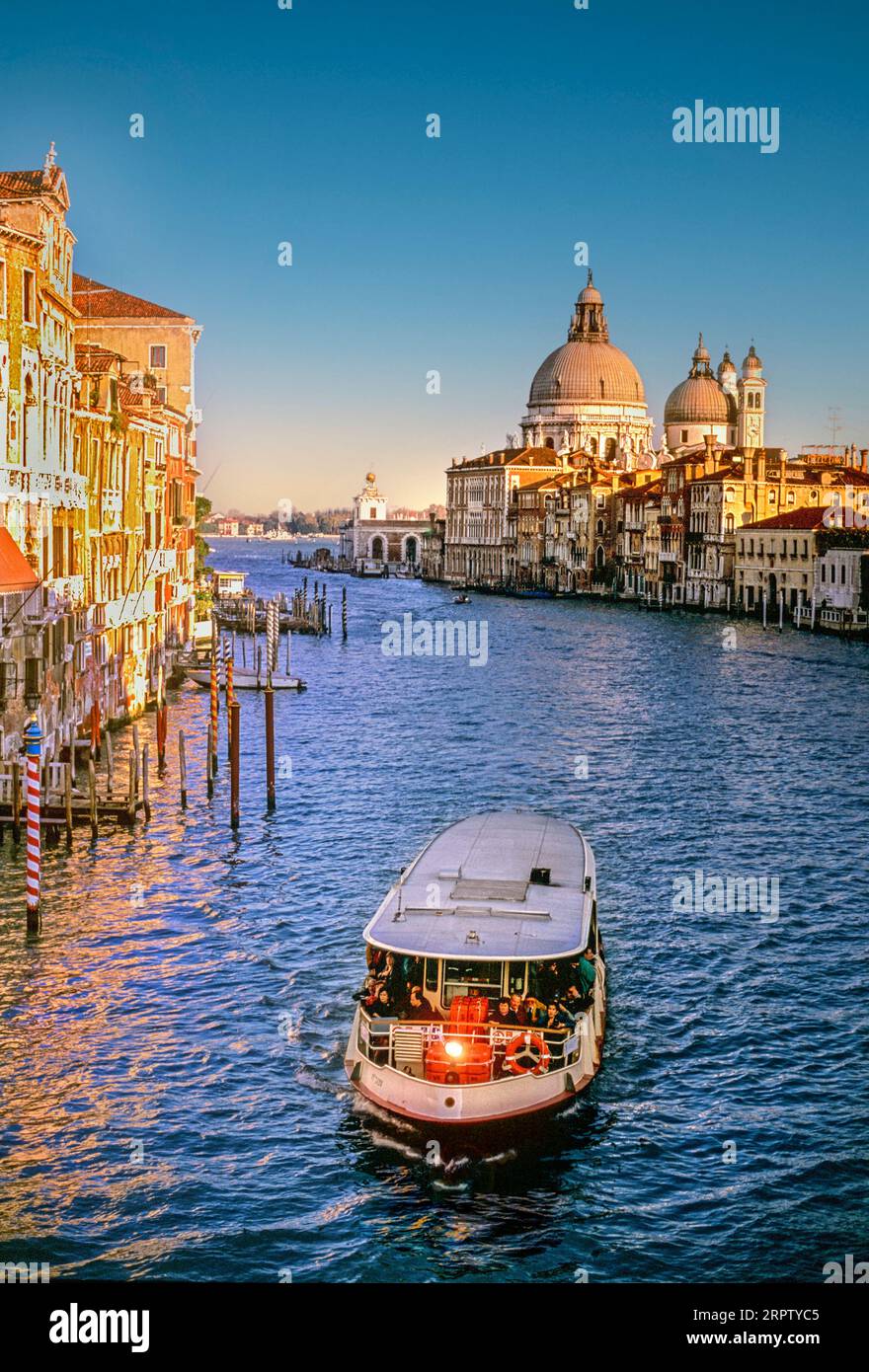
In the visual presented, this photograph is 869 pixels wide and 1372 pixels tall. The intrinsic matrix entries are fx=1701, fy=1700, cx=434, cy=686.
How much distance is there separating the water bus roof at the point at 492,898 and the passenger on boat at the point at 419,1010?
0.43m

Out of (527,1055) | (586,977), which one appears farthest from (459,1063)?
(586,977)

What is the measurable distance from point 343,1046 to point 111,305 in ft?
135

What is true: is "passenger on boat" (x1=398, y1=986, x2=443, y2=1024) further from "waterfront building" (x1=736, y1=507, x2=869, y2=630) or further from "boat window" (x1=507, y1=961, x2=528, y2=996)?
"waterfront building" (x1=736, y1=507, x2=869, y2=630)

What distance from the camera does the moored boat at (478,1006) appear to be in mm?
15203

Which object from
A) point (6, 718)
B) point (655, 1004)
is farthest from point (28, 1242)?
point (6, 718)

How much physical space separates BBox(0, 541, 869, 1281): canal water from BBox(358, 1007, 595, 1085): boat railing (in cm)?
56

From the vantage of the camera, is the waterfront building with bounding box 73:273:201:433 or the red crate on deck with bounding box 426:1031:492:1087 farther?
the waterfront building with bounding box 73:273:201:433

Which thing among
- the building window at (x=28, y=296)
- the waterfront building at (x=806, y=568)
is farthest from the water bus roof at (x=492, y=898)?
the waterfront building at (x=806, y=568)

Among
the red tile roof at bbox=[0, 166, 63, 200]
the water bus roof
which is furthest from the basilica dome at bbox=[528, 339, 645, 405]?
the water bus roof

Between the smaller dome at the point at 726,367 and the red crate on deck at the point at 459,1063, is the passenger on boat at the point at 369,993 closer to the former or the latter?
the red crate on deck at the point at 459,1063

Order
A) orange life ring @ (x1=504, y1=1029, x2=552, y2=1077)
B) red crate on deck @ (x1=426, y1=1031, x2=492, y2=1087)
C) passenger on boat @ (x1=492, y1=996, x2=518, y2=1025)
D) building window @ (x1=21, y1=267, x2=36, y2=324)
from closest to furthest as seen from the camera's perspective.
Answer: red crate on deck @ (x1=426, y1=1031, x2=492, y2=1087) < orange life ring @ (x1=504, y1=1029, x2=552, y2=1077) < passenger on boat @ (x1=492, y1=996, x2=518, y2=1025) < building window @ (x1=21, y1=267, x2=36, y2=324)

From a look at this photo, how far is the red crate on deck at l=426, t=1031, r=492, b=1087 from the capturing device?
15188mm

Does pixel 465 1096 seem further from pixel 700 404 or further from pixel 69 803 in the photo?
pixel 700 404

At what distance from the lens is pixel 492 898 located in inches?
686
